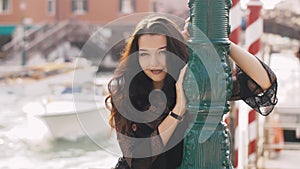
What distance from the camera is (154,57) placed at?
146 centimetres

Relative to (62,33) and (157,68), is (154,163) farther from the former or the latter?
(62,33)

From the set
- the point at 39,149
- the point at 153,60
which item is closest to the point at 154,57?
the point at 153,60

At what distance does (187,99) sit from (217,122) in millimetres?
89

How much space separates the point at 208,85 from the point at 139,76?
0.72 ft

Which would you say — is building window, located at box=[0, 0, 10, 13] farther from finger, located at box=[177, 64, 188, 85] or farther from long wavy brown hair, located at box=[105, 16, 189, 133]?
finger, located at box=[177, 64, 188, 85]

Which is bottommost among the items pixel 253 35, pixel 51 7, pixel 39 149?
pixel 39 149

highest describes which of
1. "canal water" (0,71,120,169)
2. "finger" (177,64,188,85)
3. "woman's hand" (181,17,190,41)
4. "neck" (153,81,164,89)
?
"woman's hand" (181,17,190,41)

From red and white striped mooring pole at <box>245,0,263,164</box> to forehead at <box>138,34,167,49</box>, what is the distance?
2470 millimetres

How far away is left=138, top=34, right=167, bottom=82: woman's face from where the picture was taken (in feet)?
4.77

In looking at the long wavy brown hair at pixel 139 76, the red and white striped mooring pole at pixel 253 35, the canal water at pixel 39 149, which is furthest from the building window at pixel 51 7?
the long wavy brown hair at pixel 139 76

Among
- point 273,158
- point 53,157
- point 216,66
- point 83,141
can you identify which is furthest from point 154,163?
point 83,141

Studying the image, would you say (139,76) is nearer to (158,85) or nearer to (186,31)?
(158,85)

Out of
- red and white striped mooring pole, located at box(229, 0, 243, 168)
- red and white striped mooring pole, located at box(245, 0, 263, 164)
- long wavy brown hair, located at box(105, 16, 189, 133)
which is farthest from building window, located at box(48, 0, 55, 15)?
long wavy brown hair, located at box(105, 16, 189, 133)

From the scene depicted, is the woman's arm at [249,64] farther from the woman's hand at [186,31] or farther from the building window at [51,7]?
the building window at [51,7]
